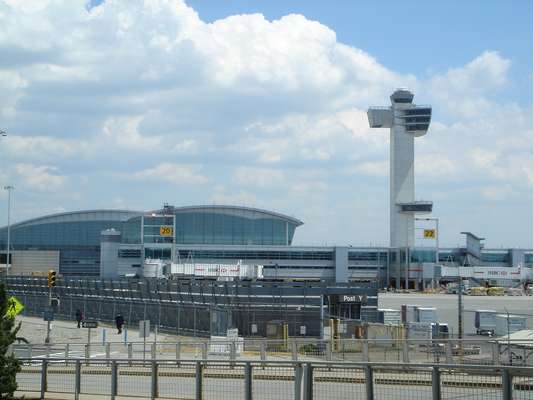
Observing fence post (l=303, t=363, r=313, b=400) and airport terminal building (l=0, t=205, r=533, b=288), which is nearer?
fence post (l=303, t=363, r=313, b=400)

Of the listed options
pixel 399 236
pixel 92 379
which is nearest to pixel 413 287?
pixel 399 236

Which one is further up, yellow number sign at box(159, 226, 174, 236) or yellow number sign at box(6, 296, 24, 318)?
yellow number sign at box(159, 226, 174, 236)

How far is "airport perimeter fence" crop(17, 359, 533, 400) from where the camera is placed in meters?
11.9

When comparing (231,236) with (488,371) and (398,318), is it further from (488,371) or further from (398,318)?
(488,371)

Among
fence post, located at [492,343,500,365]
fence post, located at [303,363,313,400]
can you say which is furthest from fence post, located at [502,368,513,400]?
fence post, located at [492,343,500,365]

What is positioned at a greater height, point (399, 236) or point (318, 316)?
point (399, 236)

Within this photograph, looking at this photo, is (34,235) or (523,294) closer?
(523,294)

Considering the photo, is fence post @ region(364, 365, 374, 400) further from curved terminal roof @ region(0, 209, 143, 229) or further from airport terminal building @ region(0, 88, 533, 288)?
curved terminal roof @ region(0, 209, 143, 229)

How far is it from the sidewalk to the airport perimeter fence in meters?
24.4

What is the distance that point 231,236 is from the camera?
144125 millimetres

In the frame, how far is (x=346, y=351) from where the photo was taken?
1188 inches

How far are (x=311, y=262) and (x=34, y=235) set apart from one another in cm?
6304

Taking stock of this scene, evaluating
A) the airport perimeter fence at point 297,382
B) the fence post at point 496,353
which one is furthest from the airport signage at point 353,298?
the airport perimeter fence at point 297,382

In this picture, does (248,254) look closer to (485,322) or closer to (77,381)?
(485,322)
